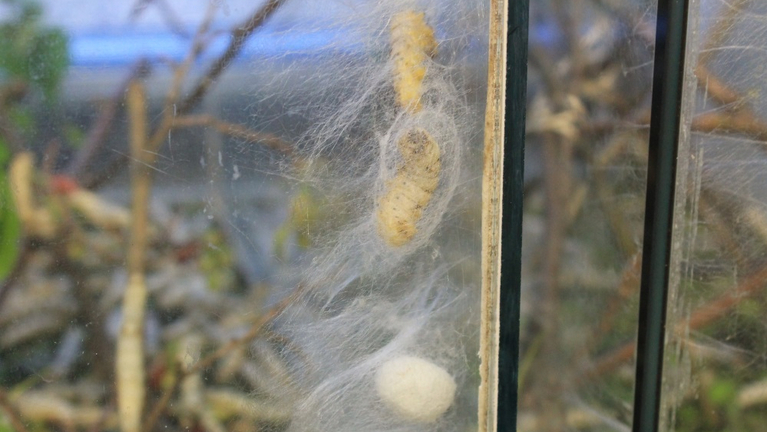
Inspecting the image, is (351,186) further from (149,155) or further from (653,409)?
(653,409)

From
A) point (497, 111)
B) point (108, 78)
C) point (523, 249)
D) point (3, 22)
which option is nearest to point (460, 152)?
point (497, 111)

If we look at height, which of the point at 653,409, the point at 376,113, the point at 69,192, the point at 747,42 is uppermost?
the point at 747,42

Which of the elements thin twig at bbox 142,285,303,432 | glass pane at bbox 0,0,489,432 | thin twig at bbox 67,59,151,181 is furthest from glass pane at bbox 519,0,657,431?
thin twig at bbox 67,59,151,181

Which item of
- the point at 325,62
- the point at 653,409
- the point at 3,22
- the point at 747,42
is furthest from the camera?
the point at 653,409

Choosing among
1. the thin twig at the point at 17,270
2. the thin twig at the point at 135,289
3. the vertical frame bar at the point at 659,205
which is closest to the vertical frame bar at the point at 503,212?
the vertical frame bar at the point at 659,205

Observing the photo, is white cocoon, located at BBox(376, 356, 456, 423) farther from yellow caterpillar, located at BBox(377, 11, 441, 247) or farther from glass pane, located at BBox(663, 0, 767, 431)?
glass pane, located at BBox(663, 0, 767, 431)

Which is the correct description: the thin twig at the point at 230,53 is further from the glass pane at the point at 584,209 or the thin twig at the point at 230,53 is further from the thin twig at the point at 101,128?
the glass pane at the point at 584,209
